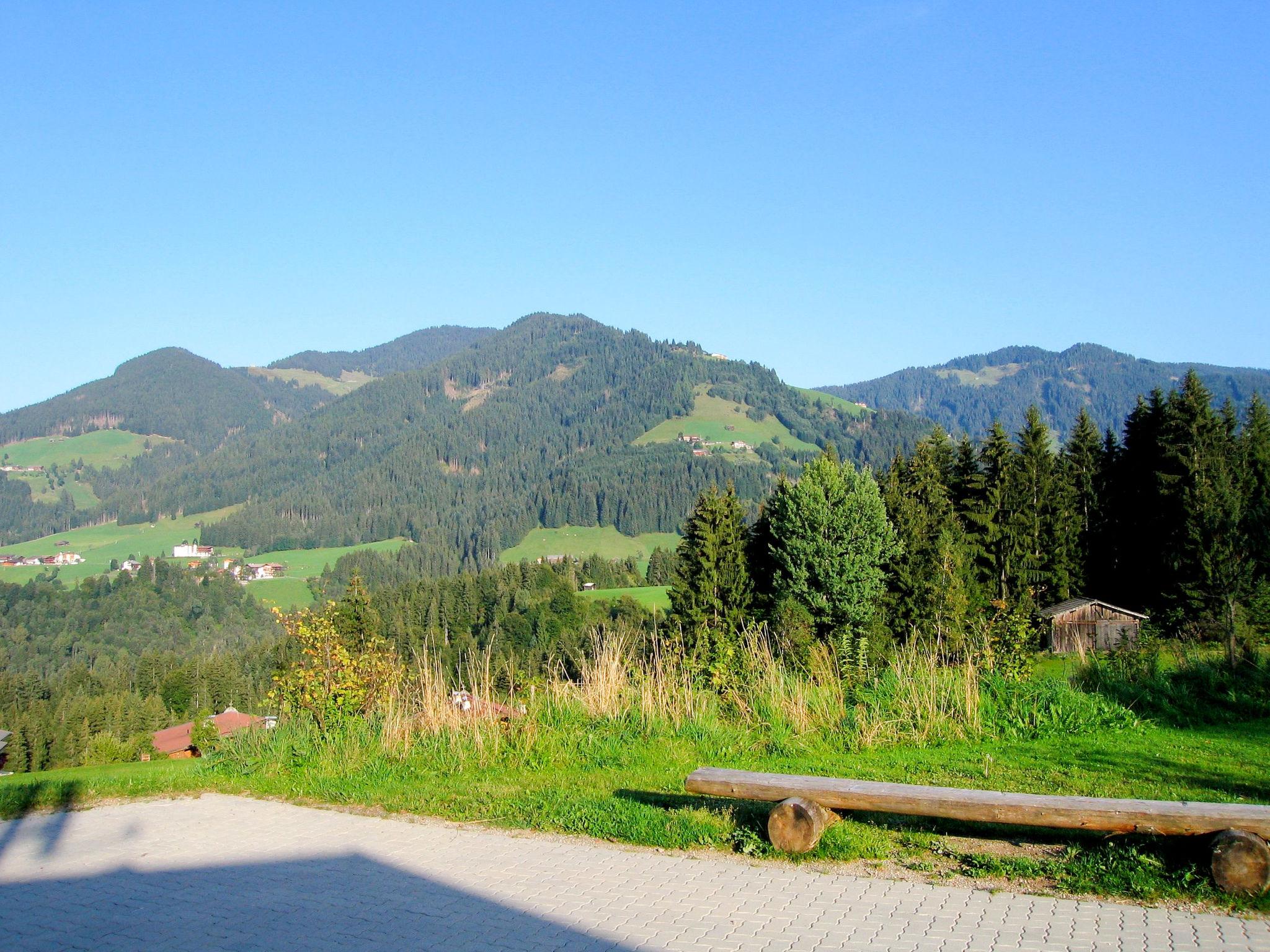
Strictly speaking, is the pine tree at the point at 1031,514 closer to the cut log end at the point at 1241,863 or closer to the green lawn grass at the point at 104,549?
the cut log end at the point at 1241,863

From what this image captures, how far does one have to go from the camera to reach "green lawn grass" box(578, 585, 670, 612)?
273 ft

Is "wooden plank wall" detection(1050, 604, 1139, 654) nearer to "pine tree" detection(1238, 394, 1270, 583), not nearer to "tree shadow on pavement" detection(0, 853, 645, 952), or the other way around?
"pine tree" detection(1238, 394, 1270, 583)

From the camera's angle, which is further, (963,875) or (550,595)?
(550,595)

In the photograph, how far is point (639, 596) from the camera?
87.1 m

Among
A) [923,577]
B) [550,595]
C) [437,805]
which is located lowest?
[550,595]

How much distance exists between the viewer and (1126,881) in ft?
16.7

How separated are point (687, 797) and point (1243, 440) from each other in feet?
152

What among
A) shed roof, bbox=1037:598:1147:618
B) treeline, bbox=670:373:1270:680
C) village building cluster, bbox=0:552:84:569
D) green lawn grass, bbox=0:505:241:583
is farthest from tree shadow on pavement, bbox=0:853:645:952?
village building cluster, bbox=0:552:84:569

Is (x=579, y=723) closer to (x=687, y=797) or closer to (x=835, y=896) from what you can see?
(x=687, y=797)

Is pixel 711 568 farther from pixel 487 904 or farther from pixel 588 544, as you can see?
pixel 588 544

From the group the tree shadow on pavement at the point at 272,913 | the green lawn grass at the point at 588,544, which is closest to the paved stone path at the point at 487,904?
the tree shadow on pavement at the point at 272,913

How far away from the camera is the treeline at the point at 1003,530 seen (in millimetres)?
37469

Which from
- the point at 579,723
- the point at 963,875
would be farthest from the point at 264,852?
the point at 963,875

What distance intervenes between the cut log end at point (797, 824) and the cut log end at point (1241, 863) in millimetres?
2173
